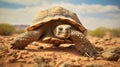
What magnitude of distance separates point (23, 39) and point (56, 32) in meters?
0.44

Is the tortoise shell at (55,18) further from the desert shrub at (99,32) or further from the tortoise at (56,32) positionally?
the desert shrub at (99,32)

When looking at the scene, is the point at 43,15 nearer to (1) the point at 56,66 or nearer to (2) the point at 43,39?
(2) the point at 43,39

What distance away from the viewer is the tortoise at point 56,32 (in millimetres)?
2750

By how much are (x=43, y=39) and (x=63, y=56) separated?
45 cm

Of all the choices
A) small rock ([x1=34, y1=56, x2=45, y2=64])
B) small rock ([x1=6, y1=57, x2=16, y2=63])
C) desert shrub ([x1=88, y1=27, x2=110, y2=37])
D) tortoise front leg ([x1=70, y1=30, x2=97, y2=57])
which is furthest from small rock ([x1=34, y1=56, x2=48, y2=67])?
desert shrub ([x1=88, y1=27, x2=110, y2=37])

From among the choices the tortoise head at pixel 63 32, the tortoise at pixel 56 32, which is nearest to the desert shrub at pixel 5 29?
the tortoise at pixel 56 32

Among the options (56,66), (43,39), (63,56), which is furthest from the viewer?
(43,39)

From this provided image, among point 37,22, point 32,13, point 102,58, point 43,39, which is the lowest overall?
point 102,58

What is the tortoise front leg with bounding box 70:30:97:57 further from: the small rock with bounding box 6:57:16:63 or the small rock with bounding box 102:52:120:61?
the small rock with bounding box 6:57:16:63

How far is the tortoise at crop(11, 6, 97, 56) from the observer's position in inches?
108

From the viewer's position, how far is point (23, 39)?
273 cm

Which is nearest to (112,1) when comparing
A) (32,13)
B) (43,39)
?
(32,13)

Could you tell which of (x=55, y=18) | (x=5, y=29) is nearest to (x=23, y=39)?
(x=55, y=18)

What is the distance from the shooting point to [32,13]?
682 cm
